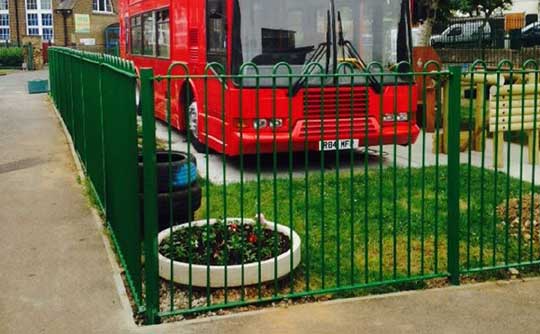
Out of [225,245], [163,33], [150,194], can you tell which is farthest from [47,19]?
[150,194]

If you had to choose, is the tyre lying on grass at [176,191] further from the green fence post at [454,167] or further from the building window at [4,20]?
the building window at [4,20]

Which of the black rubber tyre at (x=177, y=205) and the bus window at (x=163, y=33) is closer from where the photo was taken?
the black rubber tyre at (x=177, y=205)

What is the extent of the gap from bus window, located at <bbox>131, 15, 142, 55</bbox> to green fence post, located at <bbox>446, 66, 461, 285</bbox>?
496 inches

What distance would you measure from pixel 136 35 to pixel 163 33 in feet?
11.3

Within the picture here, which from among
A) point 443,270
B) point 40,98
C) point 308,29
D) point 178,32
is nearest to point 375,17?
point 308,29

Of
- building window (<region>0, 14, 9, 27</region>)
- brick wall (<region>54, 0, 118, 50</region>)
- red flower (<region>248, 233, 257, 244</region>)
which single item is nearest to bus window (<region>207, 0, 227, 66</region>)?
red flower (<region>248, 233, 257, 244</region>)

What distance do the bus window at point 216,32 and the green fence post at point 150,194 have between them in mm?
6115

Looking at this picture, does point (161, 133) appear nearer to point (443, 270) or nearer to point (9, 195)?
point (9, 195)

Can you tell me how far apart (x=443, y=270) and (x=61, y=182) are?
5695 millimetres

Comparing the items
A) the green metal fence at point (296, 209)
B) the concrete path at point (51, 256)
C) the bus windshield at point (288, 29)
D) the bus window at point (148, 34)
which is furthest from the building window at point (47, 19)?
the bus windshield at point (288, 29)

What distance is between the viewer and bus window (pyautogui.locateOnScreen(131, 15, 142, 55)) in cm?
1768

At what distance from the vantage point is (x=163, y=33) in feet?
49.0

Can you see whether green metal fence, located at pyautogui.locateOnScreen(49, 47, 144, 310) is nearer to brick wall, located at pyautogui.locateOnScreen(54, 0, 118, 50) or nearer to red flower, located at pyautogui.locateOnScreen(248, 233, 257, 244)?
red flower, located at pyautogui.locateOnScreen(248, 233, 257, 244)

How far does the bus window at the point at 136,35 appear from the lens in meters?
17.7
